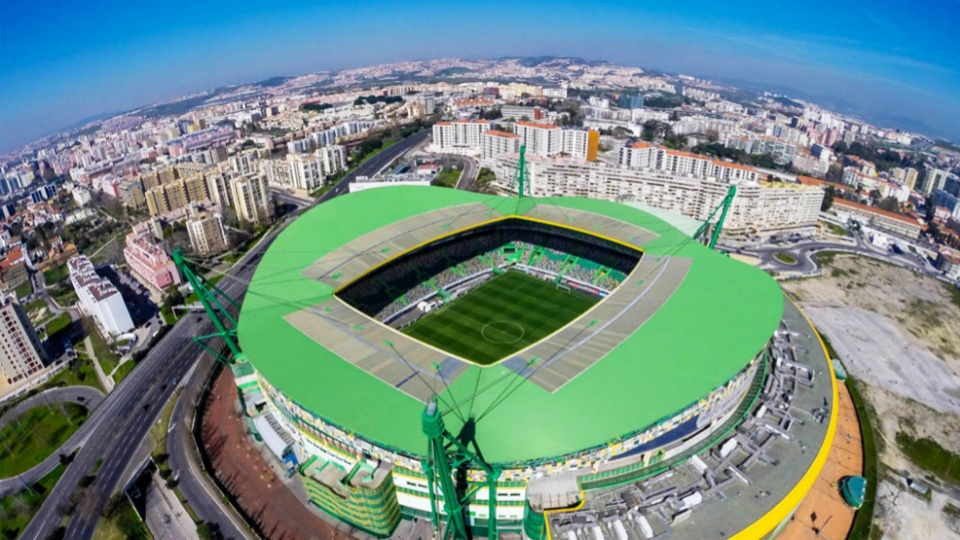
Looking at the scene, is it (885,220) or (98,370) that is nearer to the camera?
(98,370)

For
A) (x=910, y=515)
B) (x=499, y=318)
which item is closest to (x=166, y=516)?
(x=499, y=318)

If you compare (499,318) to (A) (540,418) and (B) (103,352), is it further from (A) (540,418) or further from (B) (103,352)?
(B) (103,352)

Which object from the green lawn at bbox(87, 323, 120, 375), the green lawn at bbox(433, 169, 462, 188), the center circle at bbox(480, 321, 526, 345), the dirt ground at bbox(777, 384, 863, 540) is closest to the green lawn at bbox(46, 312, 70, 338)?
the green lawn at bbox(87, 323, 120, 375)

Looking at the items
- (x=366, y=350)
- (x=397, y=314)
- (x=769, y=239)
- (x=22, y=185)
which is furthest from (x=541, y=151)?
(x=22, y=185)

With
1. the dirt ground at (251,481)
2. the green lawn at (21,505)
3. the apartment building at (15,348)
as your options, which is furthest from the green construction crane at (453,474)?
the apartment building at (15,348)

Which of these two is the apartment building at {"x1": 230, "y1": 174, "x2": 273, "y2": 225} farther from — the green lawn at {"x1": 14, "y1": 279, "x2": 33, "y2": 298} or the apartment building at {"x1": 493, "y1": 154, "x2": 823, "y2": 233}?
the apartment building at {"x1": 493, "y1": 154, "x2": 823, "y2": 233}

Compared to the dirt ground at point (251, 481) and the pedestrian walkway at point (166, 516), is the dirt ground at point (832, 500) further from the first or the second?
the pedestrian walkway at point (166, 516)
